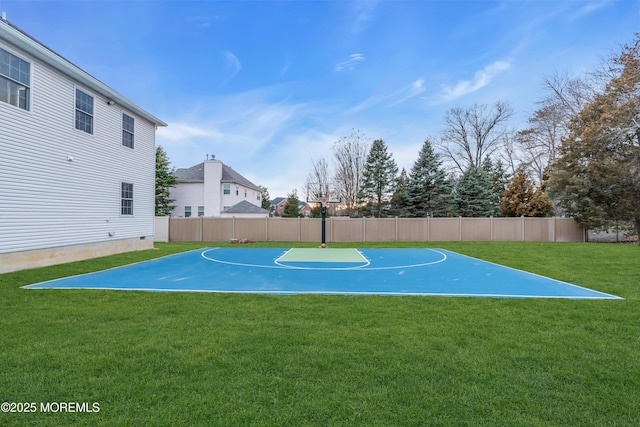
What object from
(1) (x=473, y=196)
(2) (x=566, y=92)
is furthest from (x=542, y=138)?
(1) (x=473, y=196)

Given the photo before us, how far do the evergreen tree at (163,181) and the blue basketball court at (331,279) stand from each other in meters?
19.8

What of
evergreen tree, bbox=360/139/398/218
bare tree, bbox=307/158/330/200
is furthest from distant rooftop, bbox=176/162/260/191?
evergreen tree, bbox=360/139/398/218

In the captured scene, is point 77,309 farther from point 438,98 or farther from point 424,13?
point 438,98

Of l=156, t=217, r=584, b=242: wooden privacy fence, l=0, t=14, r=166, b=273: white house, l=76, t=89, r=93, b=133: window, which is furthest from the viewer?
l=156, t=217, r=584, b=242: wooden privacy fence

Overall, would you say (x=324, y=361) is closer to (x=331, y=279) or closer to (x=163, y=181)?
(x=331, y=279)

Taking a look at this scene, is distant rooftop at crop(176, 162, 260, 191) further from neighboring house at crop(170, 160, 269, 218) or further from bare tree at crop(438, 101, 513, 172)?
bare tree at crop(438, 101, 513, 172)

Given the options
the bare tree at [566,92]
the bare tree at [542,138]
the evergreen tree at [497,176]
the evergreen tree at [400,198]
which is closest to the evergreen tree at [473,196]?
the evergreen tree at [497,176]

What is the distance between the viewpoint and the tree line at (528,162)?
58.1 ft

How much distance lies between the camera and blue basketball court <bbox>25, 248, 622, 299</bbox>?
6488 mm

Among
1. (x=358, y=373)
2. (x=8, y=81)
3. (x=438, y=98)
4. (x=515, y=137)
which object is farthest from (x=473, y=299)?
(x=515, y=137)

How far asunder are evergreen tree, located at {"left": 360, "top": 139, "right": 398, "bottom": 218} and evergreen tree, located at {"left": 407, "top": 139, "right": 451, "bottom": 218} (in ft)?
7.96

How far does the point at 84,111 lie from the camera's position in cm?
1098

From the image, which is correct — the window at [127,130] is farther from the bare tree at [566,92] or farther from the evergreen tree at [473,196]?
the bare tree at [566,92]

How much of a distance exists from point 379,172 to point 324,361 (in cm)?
2683
